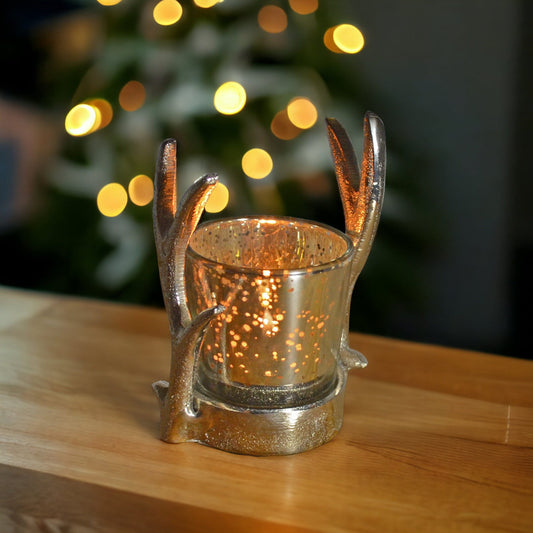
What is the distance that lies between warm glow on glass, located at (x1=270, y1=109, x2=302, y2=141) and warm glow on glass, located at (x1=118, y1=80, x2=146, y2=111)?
255 millimetres

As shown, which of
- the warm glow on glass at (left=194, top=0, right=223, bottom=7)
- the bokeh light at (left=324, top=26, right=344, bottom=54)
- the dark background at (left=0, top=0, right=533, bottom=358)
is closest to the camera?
the warm glow on glass at (left=194, top=0, right=223, bottom=7)

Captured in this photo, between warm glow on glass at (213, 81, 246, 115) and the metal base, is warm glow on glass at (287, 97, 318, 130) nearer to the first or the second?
warm glow on glass at (213, 81, 246, 115)

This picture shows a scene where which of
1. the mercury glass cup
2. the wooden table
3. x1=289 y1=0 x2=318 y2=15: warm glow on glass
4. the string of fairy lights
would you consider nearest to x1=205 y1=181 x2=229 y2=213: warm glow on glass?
the string of fairy lights

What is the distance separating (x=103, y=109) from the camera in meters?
1.41

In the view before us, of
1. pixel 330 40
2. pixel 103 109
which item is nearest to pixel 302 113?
pixel 330 40

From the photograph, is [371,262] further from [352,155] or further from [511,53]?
[352,155]

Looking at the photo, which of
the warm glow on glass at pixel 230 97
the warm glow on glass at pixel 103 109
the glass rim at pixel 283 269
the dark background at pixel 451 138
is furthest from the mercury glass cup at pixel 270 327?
the dark background at pixel 451 138

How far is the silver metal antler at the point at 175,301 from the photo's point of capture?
0.53 meters

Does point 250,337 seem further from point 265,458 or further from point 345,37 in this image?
point 345,37

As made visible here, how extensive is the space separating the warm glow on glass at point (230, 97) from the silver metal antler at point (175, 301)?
2.64 ft

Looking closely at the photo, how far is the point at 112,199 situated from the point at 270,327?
3.25 ft

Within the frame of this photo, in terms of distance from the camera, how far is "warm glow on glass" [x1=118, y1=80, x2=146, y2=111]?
56.2 inches

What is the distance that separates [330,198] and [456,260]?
0.47 meters

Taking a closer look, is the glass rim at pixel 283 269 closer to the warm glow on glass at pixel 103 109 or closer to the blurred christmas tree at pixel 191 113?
the blurred christmas tree at pixel 191 113
